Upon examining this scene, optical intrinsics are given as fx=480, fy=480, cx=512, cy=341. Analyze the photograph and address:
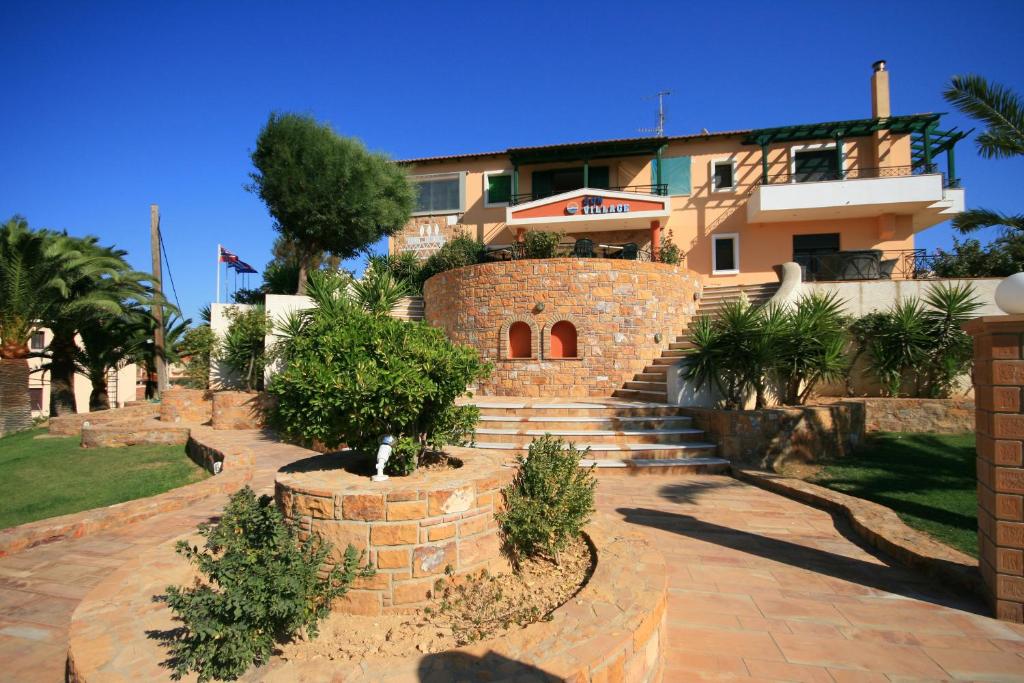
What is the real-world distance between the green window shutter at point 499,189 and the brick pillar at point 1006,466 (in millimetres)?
19972

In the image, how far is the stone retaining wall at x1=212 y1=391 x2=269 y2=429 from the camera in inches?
499

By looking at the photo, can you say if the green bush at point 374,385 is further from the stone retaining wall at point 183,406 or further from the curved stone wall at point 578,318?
the stone retaining wall at point 183,406

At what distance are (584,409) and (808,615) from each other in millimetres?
7036

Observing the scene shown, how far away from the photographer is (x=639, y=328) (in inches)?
505

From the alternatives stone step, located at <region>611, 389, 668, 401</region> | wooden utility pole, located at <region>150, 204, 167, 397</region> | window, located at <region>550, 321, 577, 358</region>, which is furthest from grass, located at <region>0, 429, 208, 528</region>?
stone step, located at <region>611, 389, 668, 401</region>

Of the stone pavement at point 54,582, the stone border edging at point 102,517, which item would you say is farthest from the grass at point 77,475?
the stone pavement at point 54,582

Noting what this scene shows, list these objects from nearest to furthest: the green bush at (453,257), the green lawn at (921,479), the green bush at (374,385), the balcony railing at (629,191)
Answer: the green bush at (374,385)
the green lawn at (921,479)
the green bush at (453,257)
the balcony railing at (629,191)

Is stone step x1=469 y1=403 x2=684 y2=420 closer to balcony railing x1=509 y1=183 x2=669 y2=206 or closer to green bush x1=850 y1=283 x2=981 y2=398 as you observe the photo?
green bush x1=850 y1=283 x2=981 y2=398

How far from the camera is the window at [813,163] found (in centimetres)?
1955

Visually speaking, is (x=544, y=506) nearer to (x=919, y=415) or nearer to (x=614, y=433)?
(x=614, y=433)

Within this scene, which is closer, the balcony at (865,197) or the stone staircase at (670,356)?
the stone staircase at (670,356)

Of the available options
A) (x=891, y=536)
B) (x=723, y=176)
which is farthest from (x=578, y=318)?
(x=723, y=176)

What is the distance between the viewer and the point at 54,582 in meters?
4.13

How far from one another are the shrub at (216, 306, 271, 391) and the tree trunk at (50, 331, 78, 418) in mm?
5324
